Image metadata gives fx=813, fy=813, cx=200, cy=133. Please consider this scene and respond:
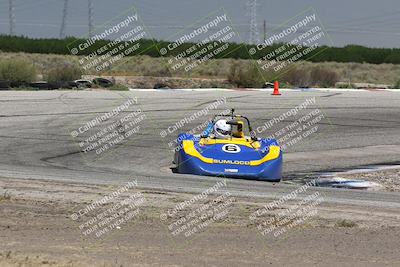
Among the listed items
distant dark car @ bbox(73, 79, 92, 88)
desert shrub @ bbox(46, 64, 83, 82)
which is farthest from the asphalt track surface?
desert shrub @ bbox(46, 64, 83, 82)

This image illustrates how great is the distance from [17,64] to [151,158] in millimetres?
21467

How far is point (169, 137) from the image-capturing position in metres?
20.5

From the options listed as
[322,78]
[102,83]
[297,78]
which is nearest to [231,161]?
[102,83]

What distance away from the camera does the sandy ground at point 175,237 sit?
24.1 feet

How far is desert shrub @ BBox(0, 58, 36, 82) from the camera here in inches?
1454

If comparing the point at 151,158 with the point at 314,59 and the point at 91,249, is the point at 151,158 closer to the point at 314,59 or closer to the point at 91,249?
the point at 91,249

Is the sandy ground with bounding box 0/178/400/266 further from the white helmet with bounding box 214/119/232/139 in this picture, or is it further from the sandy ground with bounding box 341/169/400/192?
the white helmet with bounding box 214/119/232/139

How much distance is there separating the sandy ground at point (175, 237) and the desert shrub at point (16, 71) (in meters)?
26.4

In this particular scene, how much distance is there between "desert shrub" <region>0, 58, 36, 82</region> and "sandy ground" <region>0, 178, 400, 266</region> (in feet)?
86.6

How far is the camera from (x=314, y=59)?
245ft

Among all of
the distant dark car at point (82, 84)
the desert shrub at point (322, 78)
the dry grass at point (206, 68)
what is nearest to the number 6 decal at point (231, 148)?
the distant dark car at point (82, 84)

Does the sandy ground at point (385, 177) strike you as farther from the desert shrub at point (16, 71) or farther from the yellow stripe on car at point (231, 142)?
the desert shrub at point (16, 71)

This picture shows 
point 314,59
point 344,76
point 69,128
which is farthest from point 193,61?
point 69,128

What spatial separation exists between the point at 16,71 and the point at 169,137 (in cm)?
1865
